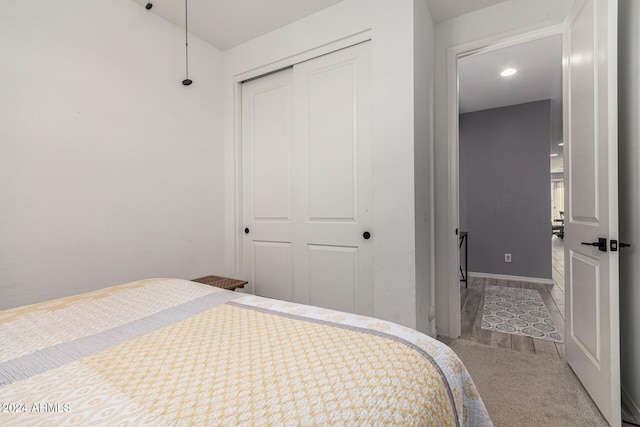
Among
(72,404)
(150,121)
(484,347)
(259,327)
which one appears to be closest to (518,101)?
(484,347)

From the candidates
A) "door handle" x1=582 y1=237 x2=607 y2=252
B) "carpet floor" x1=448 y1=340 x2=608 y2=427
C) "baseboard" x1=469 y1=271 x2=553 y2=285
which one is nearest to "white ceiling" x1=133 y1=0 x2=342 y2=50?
"door handle" x1=582 y1=237 x2=607 y2=252

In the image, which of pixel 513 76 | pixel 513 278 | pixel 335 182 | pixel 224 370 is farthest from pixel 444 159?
pixel 513 278

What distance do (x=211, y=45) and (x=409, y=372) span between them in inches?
116

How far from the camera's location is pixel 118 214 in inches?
78.4

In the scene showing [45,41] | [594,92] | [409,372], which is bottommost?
[409,372]

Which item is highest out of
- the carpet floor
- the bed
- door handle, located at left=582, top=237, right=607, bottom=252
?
door handle, located at left=582, top=237, right=607, bottom=252

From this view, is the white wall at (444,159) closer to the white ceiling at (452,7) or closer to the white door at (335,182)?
the white ceiling at (452,7)

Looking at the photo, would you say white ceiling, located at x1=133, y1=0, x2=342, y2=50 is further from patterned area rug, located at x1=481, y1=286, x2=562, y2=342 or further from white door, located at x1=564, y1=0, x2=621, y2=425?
patterned area rug, located at x1=481, y1=286, x2=562, y2=342

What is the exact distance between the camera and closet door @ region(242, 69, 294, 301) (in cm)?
248

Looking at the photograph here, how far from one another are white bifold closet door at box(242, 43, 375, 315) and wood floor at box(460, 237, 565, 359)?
1.12m

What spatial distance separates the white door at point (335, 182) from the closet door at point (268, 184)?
5.5 inches

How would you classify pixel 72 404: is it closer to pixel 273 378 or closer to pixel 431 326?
pixel 273 378

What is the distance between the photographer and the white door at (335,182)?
2090mm

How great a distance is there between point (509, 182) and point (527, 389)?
11.2 feet
